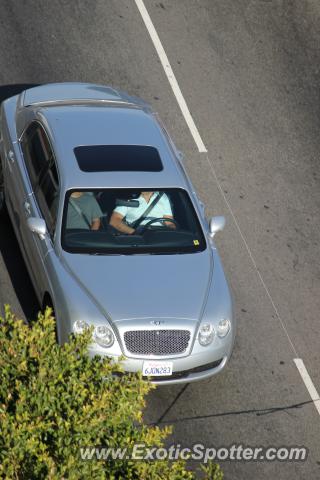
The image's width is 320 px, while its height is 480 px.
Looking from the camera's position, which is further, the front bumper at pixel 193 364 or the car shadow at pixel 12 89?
the car shadow at pixel 12 89

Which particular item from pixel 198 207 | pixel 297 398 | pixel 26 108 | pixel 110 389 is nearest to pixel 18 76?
pixel 26 108

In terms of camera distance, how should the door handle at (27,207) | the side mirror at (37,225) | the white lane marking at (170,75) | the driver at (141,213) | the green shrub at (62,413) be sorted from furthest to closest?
1. the white lane marking at (170,75)
2. the door handle at (27,207)
3. the driver at (141,213)
4. the side mirror at (37,225)
5. the green shrub at (62,413)

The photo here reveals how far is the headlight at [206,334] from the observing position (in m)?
10.4

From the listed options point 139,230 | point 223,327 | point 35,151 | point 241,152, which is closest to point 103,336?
point 223,327

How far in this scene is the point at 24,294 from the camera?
12.0 metres

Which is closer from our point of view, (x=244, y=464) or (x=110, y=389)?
(x=110, y=389)

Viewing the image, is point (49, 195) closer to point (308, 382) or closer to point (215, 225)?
point (215, 225)

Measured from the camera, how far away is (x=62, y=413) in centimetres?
693

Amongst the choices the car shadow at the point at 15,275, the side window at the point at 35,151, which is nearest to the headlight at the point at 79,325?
the car shadow at the point at 15,275

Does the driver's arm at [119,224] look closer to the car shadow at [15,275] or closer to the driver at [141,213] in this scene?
the driver at [141,213]

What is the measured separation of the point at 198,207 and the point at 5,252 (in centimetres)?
257

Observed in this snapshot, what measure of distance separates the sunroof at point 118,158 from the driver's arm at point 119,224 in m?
0.59

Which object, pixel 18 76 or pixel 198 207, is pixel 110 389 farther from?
pixel 18 76

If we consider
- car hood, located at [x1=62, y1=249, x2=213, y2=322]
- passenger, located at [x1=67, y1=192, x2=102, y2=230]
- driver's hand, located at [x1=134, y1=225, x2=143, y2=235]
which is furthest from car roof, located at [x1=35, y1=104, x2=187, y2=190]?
car hood, located at [x1=62, y1=249, x2=213, y2=322]
